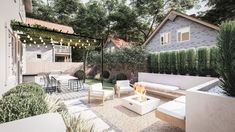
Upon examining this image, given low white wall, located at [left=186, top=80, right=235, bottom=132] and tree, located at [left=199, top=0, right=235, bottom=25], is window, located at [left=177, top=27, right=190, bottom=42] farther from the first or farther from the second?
low white wall, located at [left=186, top=80, right=235, bottom=132]

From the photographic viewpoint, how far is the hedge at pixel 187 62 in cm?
828

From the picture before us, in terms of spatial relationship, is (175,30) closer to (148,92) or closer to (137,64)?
(137,64)

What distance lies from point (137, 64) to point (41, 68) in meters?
10.7

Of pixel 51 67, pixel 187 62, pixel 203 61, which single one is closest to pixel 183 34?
pixel 187 62

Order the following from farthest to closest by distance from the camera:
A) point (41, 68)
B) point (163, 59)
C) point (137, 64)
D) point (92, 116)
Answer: point (41, 68)
point (137, 64)
point (163, 59)
point (92, 116)

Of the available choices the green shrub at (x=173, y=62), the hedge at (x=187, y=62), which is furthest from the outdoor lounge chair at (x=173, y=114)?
the green shrub at (x=173, y=62)

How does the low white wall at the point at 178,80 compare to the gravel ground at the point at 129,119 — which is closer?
the gravel ground at the point at 129,119

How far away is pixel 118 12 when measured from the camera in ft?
76.2

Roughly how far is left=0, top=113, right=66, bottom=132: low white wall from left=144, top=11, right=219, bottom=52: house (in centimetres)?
1190

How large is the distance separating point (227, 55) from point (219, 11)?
1744cm

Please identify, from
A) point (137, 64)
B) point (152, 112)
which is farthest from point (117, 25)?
point (152, 112)

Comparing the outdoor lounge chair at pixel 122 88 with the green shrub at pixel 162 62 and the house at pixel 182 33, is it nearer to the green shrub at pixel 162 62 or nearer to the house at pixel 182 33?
the green shrub at pixel 162 62

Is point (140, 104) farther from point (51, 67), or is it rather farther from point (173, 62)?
point (51, 67)

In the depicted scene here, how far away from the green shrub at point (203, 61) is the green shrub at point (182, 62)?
2.81ft
